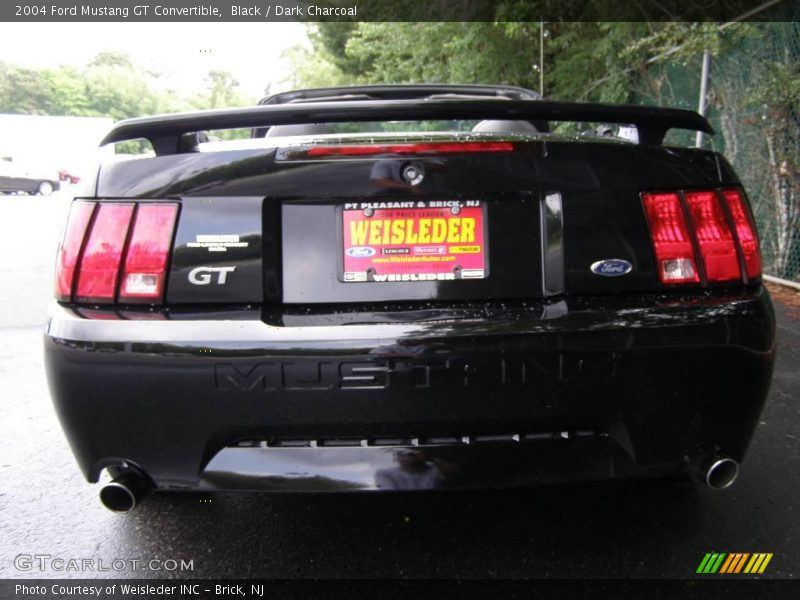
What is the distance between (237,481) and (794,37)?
20.6 ft

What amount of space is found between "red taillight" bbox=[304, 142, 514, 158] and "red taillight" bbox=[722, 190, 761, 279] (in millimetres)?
745

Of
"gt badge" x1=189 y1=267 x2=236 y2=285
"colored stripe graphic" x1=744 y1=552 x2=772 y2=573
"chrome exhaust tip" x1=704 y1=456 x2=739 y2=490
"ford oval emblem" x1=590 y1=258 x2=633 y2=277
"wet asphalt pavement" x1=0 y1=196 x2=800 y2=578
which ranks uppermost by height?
"gt badge" x1=189 y1=267 x2=236 y2=285

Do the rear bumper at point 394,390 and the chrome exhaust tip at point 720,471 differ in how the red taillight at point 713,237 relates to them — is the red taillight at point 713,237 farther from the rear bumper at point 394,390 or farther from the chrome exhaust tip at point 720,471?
the chrome exhaust tip at point 720,471

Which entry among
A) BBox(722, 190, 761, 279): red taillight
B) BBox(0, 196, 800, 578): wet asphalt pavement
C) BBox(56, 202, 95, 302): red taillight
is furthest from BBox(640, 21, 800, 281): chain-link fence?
BBox(56, 202, 95, 302): red taillight

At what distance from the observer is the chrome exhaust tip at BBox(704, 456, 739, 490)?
1878 mm

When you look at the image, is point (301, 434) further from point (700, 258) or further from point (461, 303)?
point (700, 258)

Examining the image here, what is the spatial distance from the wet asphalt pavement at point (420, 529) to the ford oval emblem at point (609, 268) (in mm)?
1013

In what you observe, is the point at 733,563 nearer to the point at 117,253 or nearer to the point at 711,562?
the point at 711,562

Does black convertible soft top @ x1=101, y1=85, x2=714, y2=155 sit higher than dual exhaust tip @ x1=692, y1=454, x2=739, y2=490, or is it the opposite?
black convertible soft top @ x1=101, y1=85, x2=714, y2=155

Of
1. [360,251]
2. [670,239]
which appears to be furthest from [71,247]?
[670,239]

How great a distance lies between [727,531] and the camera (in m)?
2.29

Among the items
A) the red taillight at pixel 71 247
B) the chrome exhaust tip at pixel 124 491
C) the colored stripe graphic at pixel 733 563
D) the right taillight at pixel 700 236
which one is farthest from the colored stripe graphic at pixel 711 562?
the red taillight at pixel 71 247

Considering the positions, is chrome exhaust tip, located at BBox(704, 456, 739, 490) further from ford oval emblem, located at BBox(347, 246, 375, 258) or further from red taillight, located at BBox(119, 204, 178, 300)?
red taillight, located at BBox(119, 204, 178, 300)

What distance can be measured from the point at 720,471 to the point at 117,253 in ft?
6.39
